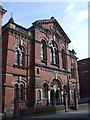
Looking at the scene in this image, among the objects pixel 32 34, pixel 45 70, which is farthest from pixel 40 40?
pixel 45 70

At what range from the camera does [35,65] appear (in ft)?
93.2

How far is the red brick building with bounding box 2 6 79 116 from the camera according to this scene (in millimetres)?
25391

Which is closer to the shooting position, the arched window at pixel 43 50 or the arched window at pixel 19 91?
the arched window at pixel 19 91

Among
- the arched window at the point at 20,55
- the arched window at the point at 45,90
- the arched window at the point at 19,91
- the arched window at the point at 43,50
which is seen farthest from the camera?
the arched window at the point at 43,50

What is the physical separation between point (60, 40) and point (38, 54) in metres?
7.03

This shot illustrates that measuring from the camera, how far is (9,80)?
24703 millimetres

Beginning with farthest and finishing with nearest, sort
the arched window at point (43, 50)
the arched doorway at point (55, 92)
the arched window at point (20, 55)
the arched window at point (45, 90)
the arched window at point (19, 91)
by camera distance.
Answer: the arched window at point (43, 50), the arched doorway at point (55, 92), the arched window at point (45, 90), the arched window at point (20, 55), the arched window at point (19, 91)

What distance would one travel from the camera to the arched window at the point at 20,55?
88.5 ft

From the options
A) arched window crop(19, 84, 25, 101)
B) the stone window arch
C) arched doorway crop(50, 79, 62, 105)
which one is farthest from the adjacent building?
arched window crop(19, 84, 25, 101)

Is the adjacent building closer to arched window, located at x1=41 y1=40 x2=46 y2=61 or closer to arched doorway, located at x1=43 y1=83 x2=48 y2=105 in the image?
arched doorway, located at x1=43 y1=83 x2=48 y2=105

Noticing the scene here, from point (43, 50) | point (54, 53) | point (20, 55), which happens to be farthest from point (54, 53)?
point (20, 55)

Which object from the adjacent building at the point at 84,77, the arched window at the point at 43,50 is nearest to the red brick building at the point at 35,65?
the arched window at the point at 43,50

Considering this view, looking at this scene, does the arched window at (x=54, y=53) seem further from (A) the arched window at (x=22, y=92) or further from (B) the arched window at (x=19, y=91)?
(B) the arched window at (x=19, y=91)

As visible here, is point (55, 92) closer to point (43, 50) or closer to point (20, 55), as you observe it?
point (43, 50)
